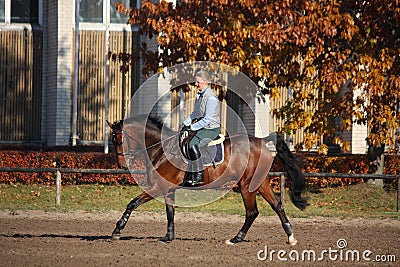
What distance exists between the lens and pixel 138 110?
2852 centimetres

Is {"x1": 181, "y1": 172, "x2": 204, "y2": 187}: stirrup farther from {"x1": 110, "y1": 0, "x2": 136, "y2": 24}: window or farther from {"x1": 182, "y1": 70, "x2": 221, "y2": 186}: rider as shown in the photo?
{"x1": 110, "y1": 0, "x2": 136, "y2": 24}: window

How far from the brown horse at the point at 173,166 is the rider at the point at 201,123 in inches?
7.5

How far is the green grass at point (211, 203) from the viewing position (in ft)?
65.7

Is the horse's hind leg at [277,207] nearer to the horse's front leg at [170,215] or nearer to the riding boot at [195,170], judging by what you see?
the riding boot at [195,170]

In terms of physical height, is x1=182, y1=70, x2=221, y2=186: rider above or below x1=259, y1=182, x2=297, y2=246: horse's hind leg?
above

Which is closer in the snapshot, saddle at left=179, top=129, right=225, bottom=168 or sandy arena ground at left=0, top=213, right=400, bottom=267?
sandy arena ground at left=0, top=213, right=400, bottom=267

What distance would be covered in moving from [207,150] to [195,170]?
43 cm

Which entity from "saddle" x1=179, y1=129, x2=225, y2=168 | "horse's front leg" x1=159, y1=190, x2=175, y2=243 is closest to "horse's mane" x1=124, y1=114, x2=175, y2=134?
"saddle" x1=179, y1=129, x2=225, y2=168

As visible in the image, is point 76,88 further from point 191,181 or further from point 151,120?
point 191,181

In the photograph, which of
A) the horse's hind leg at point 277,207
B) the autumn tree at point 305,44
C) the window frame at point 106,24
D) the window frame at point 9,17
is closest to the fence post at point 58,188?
the autumn tree at point 305,44

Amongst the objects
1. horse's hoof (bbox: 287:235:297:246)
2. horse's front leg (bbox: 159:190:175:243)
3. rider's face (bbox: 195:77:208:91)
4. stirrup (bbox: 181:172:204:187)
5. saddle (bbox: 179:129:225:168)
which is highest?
rider's face (bbox: 195:77:208:91)

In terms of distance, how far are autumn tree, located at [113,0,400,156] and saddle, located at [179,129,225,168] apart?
652 cm

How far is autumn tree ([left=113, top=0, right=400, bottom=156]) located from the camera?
63.9 ft

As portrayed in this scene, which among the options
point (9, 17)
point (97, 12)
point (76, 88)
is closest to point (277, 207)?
point (76, 88)
